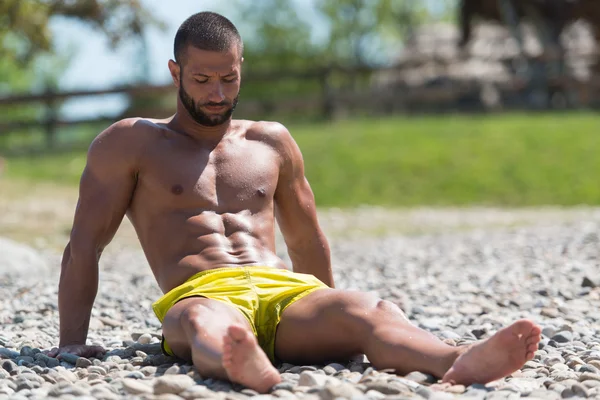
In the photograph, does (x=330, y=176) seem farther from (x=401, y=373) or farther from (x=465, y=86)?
(x=401, y=373)

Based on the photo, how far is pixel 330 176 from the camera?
1627cm

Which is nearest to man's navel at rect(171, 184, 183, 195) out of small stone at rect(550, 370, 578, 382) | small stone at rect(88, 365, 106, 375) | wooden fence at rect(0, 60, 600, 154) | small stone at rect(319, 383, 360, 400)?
small stone at rect(88, 365, 106, 375)

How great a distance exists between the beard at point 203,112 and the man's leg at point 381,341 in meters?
0.91

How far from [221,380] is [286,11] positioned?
56117 millimetres

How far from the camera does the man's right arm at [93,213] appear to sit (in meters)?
3.98

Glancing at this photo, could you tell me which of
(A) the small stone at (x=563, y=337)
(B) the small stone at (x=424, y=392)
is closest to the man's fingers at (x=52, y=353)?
(B) the small stone at (x=424, y=392)

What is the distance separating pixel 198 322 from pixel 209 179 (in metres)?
0.85

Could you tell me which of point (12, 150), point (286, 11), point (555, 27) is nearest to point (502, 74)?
point (555, 27)

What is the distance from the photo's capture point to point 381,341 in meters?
3.43

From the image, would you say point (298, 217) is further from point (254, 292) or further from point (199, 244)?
point (254, 292)

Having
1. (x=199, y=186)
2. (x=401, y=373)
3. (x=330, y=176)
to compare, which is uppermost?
(x=199, y=186)

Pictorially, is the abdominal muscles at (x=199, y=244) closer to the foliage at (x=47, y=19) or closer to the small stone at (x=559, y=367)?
the small stone at (x=559, y=367)

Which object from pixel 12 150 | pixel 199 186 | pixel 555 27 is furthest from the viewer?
pixel 555 27

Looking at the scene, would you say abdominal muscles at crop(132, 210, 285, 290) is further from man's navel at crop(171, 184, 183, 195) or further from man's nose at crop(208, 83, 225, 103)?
man's nose at crop(208, 83, 225, 103)
